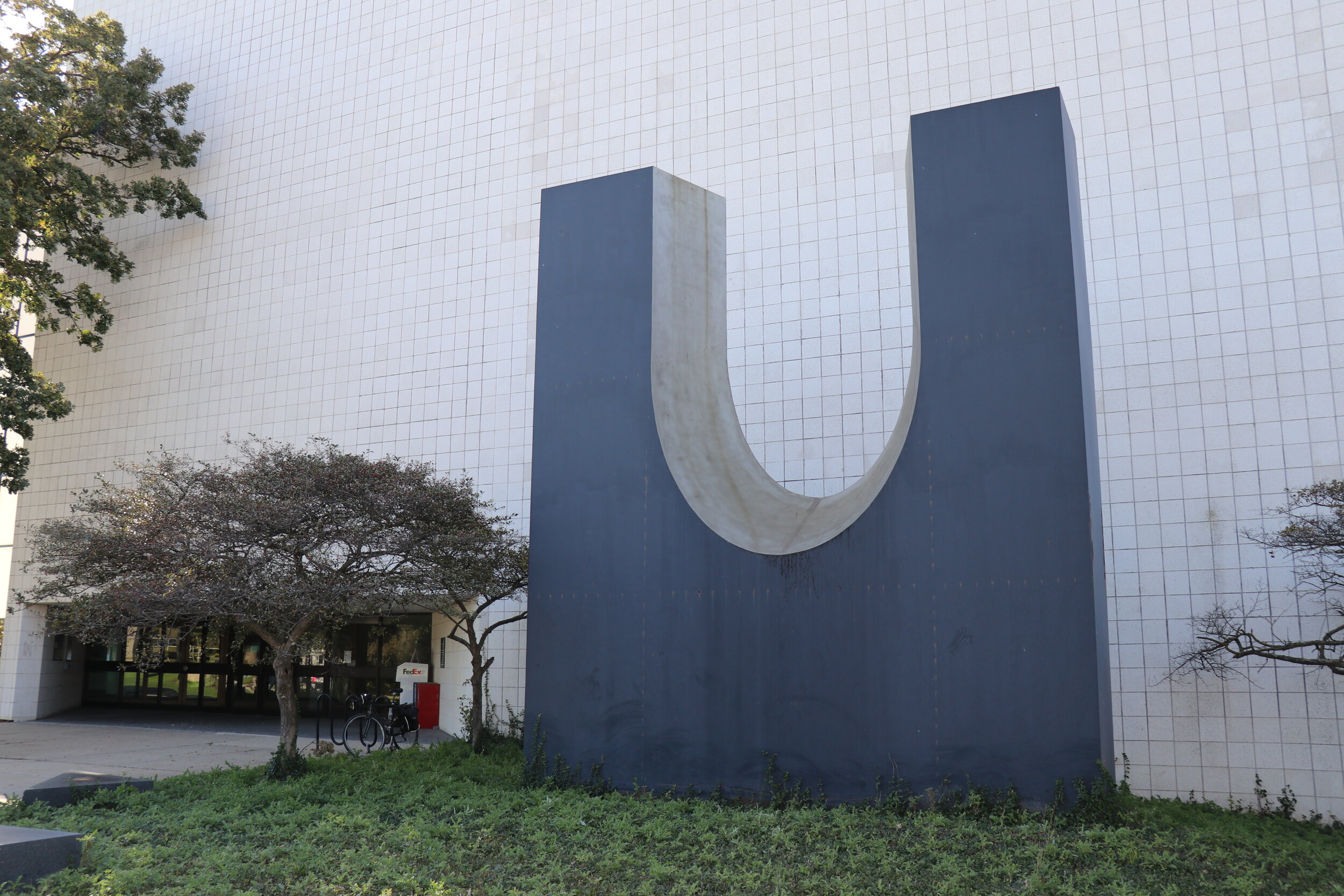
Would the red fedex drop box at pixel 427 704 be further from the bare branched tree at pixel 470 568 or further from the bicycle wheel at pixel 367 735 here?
the bare branched tree at pixel 470 568

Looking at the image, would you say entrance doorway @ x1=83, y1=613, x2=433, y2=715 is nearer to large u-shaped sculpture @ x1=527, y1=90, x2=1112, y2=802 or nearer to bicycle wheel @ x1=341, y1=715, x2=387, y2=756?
bicycle wheel @ x1=341, y1=715, x2=387, y2=756

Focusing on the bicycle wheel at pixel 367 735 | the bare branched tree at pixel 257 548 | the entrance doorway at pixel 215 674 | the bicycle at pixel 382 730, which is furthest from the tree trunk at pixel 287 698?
the entrance doorway at pixel 215 674

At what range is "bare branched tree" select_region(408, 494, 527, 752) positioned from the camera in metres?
9.37

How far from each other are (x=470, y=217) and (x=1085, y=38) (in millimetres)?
8796

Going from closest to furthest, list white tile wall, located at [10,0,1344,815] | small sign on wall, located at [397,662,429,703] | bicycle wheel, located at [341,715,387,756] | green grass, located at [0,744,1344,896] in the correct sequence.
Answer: green grass, located at [0,744,1344,896], white tile wall, located at [10,0,1344,815], bicycle wheel, located at [341,715,387,756], small sign on wall, located at [397,662,429,703]

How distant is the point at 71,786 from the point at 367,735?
4.48 metres

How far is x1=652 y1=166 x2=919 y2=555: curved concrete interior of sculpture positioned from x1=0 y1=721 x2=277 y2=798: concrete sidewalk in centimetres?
686

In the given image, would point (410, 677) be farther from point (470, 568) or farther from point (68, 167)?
point (68, 167)

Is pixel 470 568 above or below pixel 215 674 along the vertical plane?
above

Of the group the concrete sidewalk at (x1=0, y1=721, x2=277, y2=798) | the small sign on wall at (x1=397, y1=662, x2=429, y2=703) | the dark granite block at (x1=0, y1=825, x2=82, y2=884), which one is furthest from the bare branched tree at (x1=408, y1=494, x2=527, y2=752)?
the dark granite block at (x1=0, y1=825, x2=82, y2=884)

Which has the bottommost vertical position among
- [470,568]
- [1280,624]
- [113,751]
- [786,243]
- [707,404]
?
[113,751]

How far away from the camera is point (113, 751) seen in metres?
12.9

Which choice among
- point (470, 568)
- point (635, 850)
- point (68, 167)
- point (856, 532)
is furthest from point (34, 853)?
point (68, 167)

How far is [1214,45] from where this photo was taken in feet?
34.4
